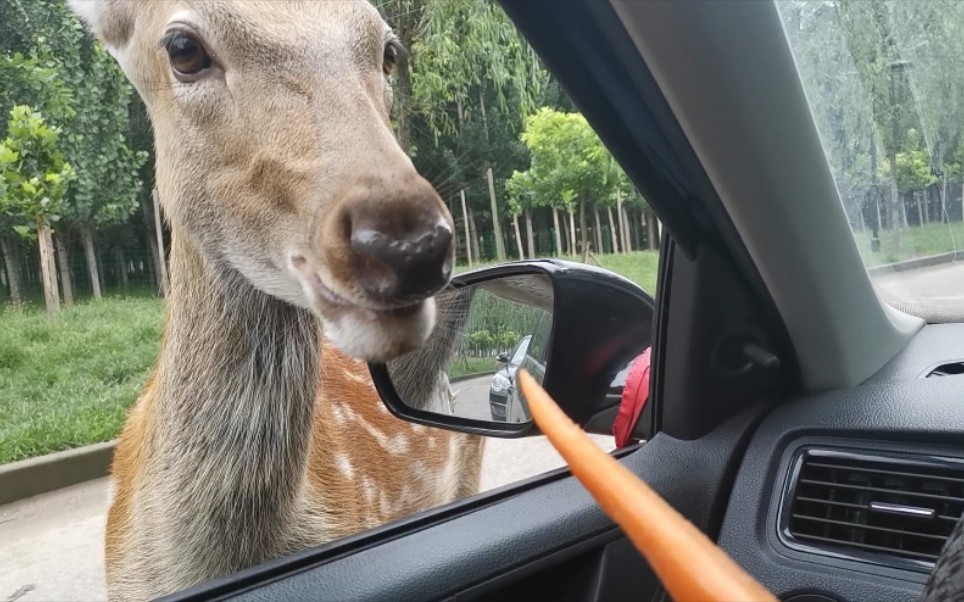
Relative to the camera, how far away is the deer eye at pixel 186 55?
A: 1.54 m

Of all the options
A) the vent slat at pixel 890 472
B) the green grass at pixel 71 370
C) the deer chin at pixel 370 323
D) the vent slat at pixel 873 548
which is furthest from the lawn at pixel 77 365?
the deer chin at pixel 370 323

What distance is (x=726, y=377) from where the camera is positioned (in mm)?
1741

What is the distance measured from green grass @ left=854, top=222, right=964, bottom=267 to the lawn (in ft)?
1.45

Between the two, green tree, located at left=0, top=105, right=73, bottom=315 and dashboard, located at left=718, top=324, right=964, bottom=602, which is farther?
green tree, located at left=0, top=105, right=73, bottom=315

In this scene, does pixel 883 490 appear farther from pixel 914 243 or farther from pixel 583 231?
pixel 583 231

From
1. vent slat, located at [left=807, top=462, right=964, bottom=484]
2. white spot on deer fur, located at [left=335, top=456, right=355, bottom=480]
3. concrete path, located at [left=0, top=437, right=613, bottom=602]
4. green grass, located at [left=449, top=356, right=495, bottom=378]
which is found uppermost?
green grass, located at [left=449, top=356, right=495, bottom=378]

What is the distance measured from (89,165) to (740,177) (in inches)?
59.3

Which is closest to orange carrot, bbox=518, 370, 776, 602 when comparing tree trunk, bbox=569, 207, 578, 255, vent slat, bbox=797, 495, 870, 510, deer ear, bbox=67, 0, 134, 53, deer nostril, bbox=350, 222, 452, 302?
deer nostril, bbox=350, 222, 452, 302

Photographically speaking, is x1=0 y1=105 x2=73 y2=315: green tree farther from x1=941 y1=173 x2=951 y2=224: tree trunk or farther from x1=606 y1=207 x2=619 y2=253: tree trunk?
x1=941 y1=173 x2=951 y2=224: tree trunk

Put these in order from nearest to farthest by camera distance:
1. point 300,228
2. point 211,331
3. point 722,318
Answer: point 300,228 → point 722,318 → point 211,331

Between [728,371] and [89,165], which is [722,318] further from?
[89,165]

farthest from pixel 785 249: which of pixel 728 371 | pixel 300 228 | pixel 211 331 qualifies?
pixel 211 331

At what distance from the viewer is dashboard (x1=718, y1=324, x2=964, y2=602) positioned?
1334mm

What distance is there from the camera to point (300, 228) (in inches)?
53.9
